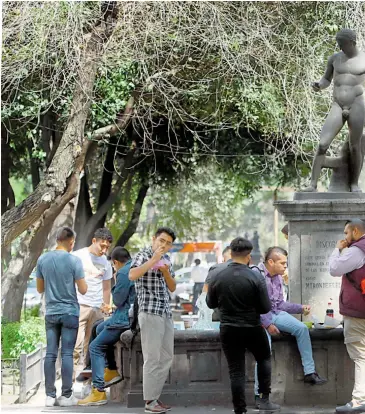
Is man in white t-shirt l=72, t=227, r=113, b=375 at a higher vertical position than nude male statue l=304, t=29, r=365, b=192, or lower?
lower

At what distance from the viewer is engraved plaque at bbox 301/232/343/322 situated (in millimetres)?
11969

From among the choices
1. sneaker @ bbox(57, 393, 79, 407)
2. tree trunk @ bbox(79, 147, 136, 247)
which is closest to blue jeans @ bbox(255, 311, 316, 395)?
sneaker @ bbox(57, 393, 79, 407)

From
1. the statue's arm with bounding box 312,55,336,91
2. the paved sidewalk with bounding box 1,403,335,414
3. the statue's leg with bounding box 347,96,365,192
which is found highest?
the statue's arm with bounding box 312,55,336,91

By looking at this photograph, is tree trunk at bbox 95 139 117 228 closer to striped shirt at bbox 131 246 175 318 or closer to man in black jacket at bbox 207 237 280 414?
striped shirt at bbox 131 246 175 318

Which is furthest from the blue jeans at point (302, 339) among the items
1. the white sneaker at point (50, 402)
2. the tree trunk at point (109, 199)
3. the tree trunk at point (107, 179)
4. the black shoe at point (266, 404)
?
the tree trunk at point (107, 179)

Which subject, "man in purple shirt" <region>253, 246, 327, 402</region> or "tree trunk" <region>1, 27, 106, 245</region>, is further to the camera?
"tree trunk" <region>1, 27, 106, 245</region>

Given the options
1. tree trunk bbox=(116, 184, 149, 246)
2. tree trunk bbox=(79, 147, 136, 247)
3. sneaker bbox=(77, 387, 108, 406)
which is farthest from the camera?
tree trunk bbox=(116, 184, 149, 246)

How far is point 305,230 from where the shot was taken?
12.0 metres

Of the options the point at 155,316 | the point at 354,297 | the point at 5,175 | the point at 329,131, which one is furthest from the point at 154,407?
→ the point at 5,175

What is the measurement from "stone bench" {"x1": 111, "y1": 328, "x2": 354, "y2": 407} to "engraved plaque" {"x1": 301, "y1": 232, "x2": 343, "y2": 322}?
2.84 feet

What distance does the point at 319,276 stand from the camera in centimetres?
1198

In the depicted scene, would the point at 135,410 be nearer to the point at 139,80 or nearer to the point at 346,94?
the point at 346,94

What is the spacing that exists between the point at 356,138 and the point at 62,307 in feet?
12.8

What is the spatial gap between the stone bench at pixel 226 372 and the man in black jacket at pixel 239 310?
3.92 feet
